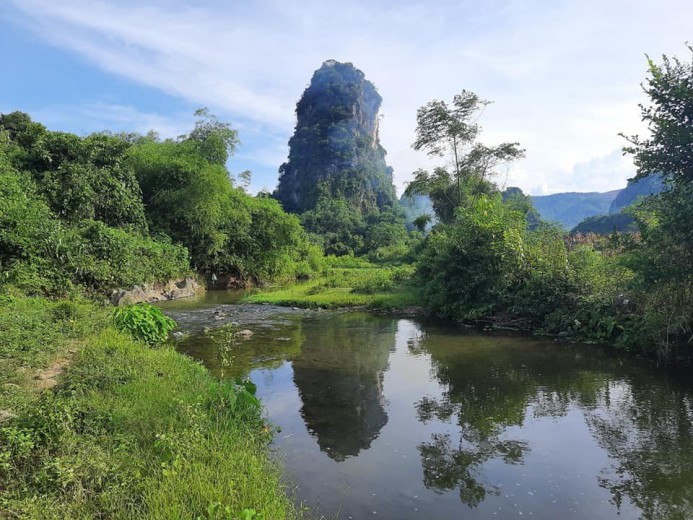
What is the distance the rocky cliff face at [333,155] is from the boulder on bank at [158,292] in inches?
2416

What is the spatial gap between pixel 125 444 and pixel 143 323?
6.29 metres

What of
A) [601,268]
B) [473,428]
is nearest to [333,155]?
[601,268]

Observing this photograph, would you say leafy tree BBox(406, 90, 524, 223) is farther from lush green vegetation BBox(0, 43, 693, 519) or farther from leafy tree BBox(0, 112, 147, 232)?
leafy tree BBox(0, 112, 147, 232)

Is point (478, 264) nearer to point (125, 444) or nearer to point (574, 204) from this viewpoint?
point (125, 444)

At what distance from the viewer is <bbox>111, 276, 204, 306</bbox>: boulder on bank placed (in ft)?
63.6

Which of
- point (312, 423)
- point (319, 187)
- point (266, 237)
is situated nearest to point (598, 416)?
point (312, 423)

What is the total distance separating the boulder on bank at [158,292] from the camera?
19375mm

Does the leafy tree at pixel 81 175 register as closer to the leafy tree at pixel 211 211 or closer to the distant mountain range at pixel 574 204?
the leafy tree at pixel 211 211

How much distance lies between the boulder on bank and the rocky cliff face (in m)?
61.4

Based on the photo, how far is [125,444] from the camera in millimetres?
5211

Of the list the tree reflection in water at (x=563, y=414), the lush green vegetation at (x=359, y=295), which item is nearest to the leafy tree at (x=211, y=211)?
the lush green vegetation at (x=359, y=295)

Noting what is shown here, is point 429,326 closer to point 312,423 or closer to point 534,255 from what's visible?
point 534,255

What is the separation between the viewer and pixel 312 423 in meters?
7.88

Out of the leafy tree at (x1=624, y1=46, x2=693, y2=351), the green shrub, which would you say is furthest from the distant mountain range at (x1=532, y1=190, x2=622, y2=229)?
the green shrub
